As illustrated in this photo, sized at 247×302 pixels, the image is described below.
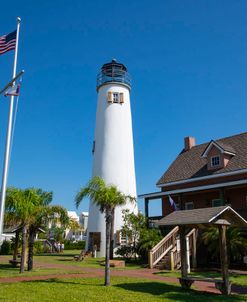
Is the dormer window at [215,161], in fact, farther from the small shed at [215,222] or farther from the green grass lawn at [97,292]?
the small shed at [215,222]

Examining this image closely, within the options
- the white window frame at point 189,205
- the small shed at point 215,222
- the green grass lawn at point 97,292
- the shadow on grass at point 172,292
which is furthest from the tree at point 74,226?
the small shed at point 215,222

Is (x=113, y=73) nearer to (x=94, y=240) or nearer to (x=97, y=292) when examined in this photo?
(x=94, y=240)

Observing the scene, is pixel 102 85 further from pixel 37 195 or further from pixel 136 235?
pixel 37 195

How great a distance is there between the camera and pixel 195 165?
31.8 metres

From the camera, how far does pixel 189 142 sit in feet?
119

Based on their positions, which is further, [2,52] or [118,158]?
[118,158]

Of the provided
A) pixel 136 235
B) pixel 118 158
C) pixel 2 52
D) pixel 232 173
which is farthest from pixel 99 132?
pixel 2 52

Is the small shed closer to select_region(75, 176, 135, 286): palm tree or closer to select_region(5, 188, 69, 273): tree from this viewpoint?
select_region(75, 176, 135, 286): palm tree

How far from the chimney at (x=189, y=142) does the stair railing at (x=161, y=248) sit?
13562 millimetres

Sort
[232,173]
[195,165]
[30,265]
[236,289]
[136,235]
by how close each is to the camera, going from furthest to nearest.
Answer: [195,165], [136,235], [232,173], [30,265], [236,289]

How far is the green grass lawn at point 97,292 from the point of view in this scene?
11453 millimetres

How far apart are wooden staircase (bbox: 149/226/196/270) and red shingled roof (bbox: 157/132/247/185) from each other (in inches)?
262

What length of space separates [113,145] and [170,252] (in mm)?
13903

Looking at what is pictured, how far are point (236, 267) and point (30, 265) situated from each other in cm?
1278
